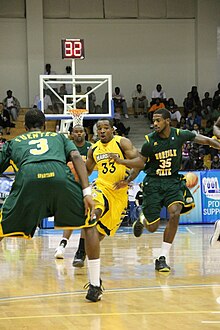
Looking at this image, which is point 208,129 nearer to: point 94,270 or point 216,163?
point 216,163

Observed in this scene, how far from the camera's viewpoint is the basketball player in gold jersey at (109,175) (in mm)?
9078

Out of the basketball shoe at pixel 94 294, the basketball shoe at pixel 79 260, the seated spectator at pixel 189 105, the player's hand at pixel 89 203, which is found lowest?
the basketball shoe at pixel 79 260

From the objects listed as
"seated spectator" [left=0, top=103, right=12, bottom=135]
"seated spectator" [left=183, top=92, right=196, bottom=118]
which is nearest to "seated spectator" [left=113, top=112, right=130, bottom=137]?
"seated spectator" [left=183, top=92, right=196, bottom=118]

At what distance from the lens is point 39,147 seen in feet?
21.6

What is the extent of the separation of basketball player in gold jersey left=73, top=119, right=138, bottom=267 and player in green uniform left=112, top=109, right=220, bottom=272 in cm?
31

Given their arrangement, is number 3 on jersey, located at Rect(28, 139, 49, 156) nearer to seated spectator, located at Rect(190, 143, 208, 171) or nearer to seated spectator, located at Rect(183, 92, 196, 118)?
seated spectator, located at Rect(190, 143, 208, 171)

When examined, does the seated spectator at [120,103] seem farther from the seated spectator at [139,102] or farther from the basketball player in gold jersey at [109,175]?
the basketball player in gold jersey at [109,175]

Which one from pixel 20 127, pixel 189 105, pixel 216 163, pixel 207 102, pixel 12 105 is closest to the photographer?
pixel 216 163

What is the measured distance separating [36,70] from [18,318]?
77.2ft

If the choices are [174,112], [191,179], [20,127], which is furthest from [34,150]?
[174,112]

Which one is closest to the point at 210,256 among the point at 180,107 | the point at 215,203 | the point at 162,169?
the point at 162,169

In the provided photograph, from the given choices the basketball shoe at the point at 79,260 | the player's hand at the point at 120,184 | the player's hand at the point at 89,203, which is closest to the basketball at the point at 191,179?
the basketball shoe at the point at 79,260

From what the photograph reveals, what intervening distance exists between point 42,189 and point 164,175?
11.1 ft

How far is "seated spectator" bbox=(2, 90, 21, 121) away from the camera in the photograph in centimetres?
2675
